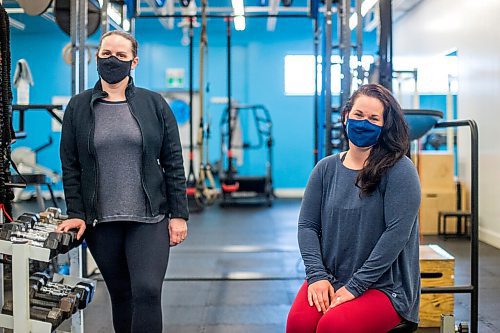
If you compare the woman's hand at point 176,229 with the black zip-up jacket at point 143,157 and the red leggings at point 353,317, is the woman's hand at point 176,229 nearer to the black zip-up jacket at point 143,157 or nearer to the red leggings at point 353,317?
the black zip-up jacket at point 143,157

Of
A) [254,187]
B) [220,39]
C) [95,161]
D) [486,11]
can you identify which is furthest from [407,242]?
[220,39]

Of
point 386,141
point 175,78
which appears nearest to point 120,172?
point 386,141

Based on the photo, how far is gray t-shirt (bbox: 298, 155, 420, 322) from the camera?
6.15ft

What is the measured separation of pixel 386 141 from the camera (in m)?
2.00

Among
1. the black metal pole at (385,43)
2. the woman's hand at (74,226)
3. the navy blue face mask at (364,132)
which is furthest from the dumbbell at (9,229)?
the black metal pole at (385,43)

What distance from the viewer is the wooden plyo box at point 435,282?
308 cm

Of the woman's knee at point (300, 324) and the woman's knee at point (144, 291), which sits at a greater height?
the woman's knee at point (144, 291)

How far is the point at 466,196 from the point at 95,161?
212 inches

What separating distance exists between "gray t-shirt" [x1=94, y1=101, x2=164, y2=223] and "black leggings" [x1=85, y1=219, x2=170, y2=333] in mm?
49

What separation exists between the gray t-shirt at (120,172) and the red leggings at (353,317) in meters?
0.64

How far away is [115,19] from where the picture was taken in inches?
173

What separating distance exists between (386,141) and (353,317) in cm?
61

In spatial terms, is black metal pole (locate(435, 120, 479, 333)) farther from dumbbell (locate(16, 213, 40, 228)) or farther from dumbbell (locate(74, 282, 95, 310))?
dumbbell (locate(16, 213, 40, 228))

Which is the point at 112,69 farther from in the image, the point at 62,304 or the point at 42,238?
the point at 62,304
